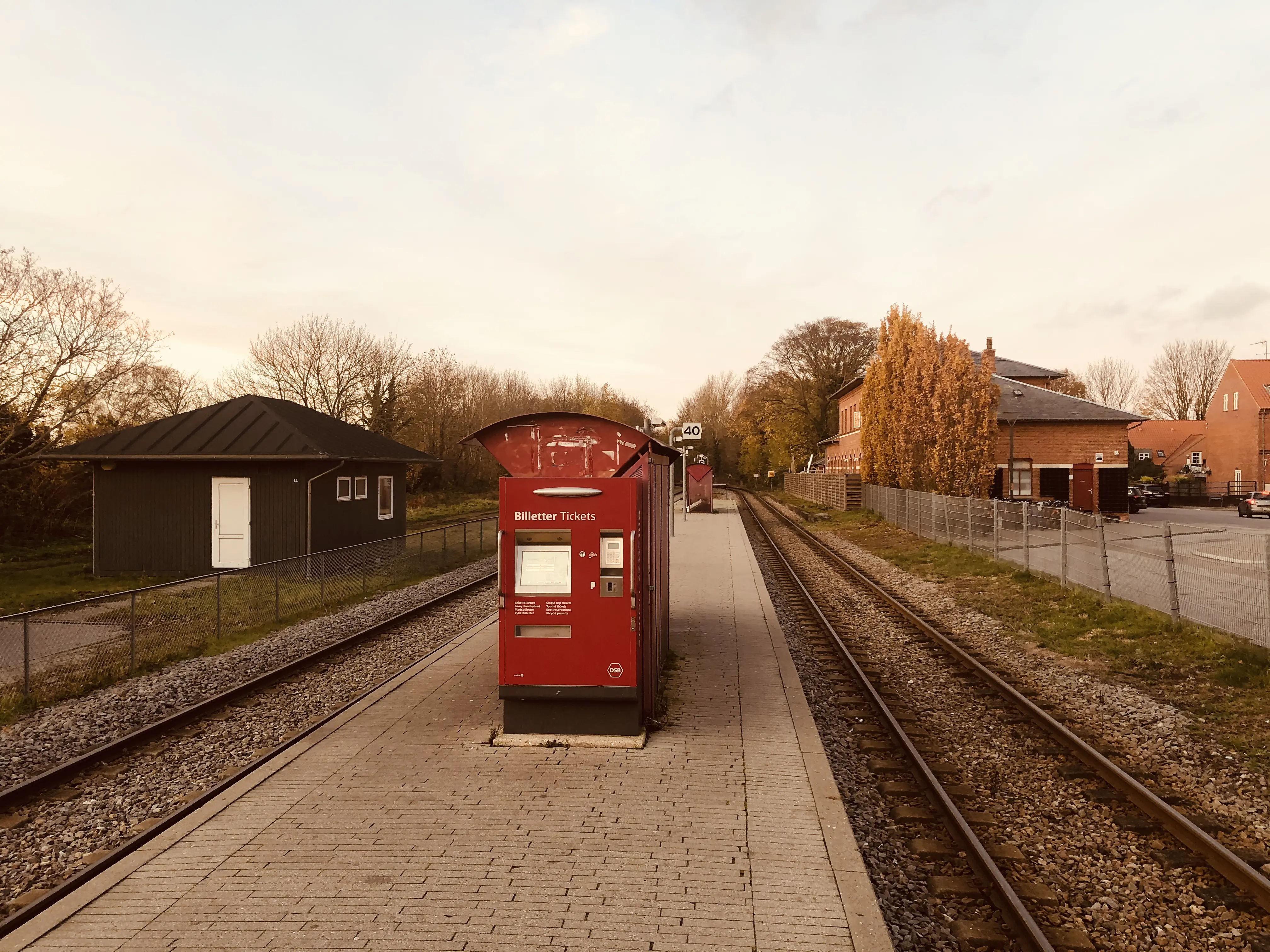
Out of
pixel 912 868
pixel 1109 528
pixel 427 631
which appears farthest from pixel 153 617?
pixel 1109 528

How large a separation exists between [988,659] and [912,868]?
632 centimetres

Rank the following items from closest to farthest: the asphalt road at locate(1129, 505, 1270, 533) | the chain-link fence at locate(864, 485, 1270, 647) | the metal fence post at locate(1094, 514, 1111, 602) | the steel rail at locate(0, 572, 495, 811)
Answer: the steel rail at locate(0, 572, 495, 811) < the chain-link fence at locate(864, 485, 1270, 647) < the metal fence post at locate(1094, 514, 1111, 602) < the asphalt road at locate(1129, 505, 1270, 533)

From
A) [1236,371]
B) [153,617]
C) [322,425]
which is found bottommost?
[153,617]

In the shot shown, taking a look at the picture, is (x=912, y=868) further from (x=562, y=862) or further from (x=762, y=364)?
(x=762, y=364)

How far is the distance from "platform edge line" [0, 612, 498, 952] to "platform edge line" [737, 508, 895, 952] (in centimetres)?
369

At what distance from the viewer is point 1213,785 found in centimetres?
627

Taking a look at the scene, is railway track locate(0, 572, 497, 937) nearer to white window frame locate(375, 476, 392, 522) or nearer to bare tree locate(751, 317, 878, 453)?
white window frame locate(375, 476, 392, 522)

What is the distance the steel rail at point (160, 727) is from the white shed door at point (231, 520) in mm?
8031

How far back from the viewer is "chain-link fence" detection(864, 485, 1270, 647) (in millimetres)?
9844

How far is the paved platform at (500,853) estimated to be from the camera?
4.01m

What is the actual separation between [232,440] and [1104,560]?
60.8ft

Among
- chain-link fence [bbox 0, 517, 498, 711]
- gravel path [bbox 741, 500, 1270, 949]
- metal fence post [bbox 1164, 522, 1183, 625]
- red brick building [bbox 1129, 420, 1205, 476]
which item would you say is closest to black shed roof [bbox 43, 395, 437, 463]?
chain-link fence [bbox 0, 517, 498, 711]

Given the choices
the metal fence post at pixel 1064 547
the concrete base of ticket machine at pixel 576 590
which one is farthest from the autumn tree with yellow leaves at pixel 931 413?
the concrete base of ticket machine at pixel 576 590

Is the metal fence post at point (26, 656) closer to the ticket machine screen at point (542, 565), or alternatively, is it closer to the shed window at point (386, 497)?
the ticket machine screen at point (542, 565)
